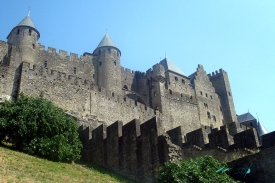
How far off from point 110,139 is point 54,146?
12.4 feet

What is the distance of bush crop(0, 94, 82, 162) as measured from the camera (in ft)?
63.0

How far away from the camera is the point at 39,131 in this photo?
65.4 feet

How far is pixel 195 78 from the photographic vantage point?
5219 cm

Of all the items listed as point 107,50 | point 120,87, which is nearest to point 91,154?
point 120,87

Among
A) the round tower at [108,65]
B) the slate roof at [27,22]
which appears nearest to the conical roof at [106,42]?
the round tower at [108,65]

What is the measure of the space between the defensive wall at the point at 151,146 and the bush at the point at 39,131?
2087 mm

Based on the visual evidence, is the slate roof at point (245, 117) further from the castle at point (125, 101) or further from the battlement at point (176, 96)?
the battlement at point (176, 96)

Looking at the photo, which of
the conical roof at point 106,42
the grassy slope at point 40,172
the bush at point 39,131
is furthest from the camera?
the conical roof at point 106,42

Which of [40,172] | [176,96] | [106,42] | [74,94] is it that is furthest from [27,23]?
[40,172]

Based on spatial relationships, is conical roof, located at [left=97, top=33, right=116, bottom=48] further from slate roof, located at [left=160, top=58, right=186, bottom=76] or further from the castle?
slate roof, located at [left=160, top=58, right=186, bottom=76]

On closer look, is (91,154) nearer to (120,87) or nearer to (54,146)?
(54,146)

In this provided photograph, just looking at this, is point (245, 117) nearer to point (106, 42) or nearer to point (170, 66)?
point (170, 66)

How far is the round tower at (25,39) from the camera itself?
36969mm

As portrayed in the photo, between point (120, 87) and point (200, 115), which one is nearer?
point (120, 87)
